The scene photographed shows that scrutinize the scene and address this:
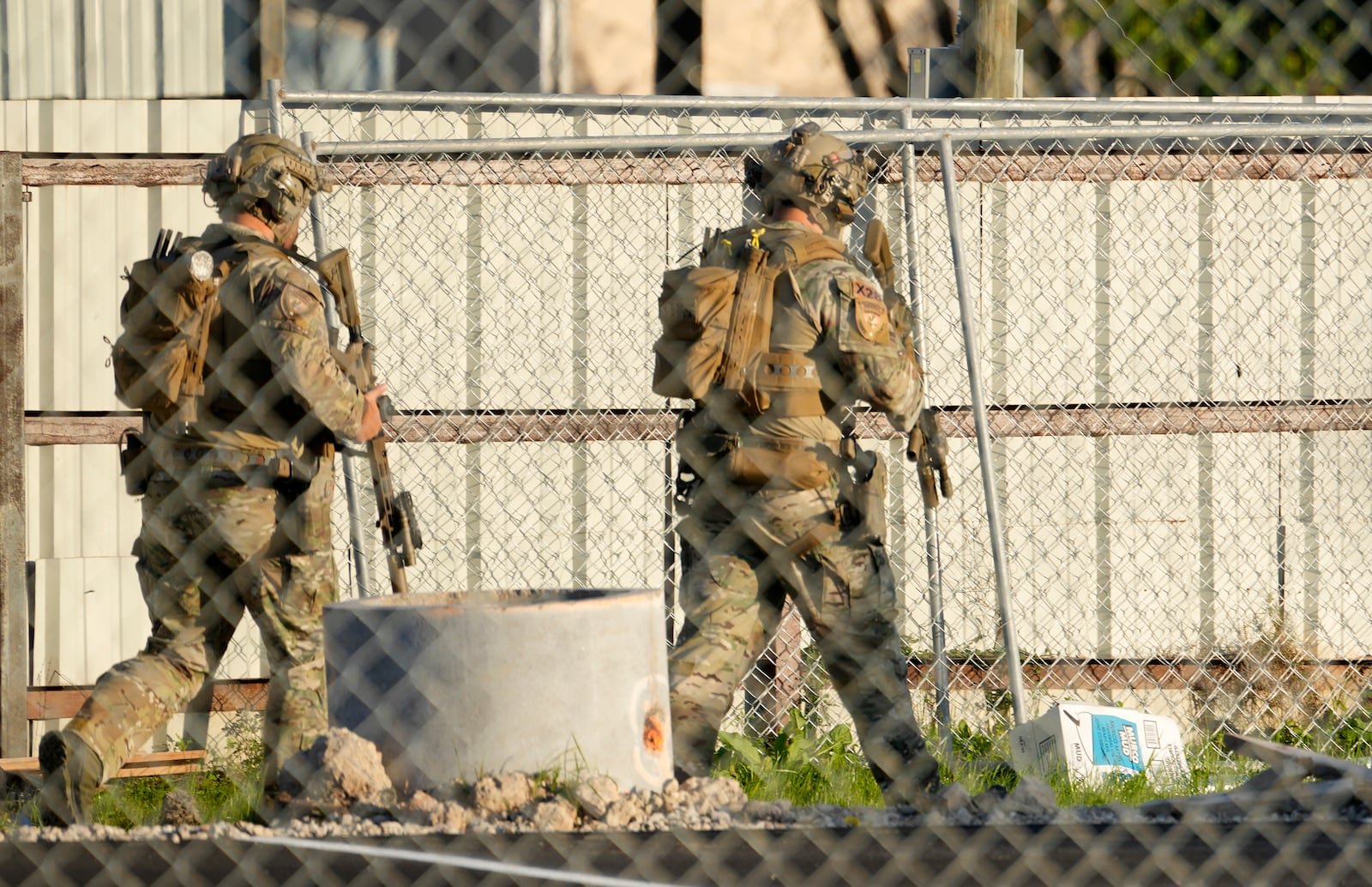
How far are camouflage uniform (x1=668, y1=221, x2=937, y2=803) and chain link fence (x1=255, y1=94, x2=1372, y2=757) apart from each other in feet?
4.14

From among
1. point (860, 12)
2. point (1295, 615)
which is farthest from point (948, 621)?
point (860, 12)

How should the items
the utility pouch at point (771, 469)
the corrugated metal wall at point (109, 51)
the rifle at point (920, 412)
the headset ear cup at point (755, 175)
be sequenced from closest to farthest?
the utility pouch at point (771, 469) → the rifle at point (920, 412) → the headset ear cup at point (755, 175) → the corrugated metal wall at point (109, 51)

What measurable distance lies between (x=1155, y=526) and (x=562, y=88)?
3461 millimetres

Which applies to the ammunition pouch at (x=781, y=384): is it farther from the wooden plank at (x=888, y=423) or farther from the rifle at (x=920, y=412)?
the wooden plank at (x=888, y=423)

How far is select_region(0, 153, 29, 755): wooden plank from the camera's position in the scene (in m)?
5.05

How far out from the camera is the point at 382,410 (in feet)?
14.2

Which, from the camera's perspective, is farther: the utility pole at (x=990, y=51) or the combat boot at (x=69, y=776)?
the utility pole at (x=990, y=51)

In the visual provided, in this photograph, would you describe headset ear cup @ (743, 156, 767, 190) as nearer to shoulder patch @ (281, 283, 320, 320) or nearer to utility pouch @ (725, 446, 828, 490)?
utility pouch @ (725, 446, 828, 490)

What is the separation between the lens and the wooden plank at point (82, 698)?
523 centimetres

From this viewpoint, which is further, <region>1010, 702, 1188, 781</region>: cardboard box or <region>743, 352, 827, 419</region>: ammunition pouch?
<region>1010, 702, 1188, 781</region>: cardboard box

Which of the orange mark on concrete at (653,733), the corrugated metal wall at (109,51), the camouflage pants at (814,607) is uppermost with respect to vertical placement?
the corrugated metal wall at (109,51)

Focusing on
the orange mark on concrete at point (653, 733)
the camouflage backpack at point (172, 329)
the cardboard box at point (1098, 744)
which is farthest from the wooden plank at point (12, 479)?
the cardboard box at point (1098, 744)

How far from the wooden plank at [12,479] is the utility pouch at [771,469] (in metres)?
2.67

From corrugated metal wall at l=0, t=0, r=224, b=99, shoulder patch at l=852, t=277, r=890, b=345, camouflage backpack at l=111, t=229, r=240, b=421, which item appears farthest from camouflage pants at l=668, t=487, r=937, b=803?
corrugated metal wall at l=0, t=0, r=224, b=99
